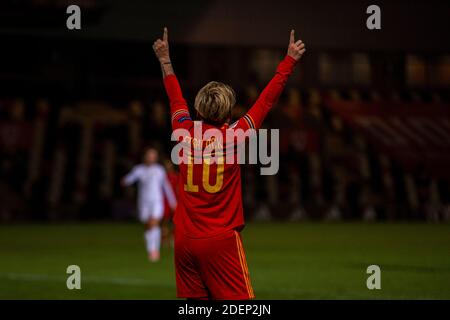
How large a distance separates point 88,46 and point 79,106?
3443mm

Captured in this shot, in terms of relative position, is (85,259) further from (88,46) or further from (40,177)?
(88,46)

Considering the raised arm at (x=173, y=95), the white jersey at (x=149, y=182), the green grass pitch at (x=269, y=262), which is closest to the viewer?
the raised arm at (x=173, y=95)

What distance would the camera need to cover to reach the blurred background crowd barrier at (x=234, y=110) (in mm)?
36438

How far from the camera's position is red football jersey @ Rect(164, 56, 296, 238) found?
6676mm

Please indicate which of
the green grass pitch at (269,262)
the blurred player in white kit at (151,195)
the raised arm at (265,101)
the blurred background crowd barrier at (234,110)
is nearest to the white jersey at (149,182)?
the blurred player in white kit at (151,195)

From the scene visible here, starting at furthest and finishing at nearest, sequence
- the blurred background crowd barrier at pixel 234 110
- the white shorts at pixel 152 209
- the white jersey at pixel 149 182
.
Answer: the blurred background crowd barrier at pixel 234 110 → the white jersey at pixel 149 182 → the white shorts at pixel 152 209

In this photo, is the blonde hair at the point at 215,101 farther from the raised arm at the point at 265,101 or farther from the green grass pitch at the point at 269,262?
the green grass pitch at the point at 269,262

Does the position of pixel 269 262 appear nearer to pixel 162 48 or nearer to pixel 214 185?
pixel 162 48

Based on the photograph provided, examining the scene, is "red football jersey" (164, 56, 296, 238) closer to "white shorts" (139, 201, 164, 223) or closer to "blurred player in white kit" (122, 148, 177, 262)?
"blurred player in white kit" (122, 148, 177, 262)

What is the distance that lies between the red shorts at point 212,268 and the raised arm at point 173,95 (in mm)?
810

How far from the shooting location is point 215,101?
655 centimetres

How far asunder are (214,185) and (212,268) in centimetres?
58

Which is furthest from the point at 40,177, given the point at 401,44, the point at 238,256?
the point at 238,256

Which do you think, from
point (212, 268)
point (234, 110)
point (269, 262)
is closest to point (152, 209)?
point (269, 262)
